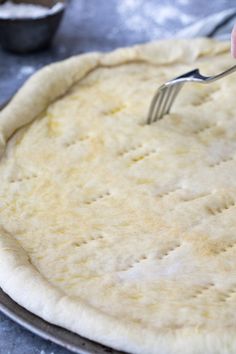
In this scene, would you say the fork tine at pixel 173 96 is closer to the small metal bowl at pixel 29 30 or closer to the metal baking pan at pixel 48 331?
the small metal bowl at pixel 29 30

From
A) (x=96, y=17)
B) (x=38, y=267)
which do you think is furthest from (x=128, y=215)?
(x=96, y=17)

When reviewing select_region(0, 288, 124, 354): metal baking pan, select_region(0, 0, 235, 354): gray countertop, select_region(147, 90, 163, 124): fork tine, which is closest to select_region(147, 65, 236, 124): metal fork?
select_region(147, 90, 163, 124): fork tine

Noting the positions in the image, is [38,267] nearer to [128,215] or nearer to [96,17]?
[128,215]

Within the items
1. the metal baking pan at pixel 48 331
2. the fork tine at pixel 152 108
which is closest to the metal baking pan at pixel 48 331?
the metal baking pan at pixel 48 331

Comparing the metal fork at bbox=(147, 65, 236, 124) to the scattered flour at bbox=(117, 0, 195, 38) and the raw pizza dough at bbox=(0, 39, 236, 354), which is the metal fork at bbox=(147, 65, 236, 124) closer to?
the raw pizza dough at bbox=(0, 39, 236, 354)

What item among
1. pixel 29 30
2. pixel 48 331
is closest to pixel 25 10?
pixel 29 30

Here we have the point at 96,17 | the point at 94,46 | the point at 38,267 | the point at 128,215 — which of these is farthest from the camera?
the point at 96,17
